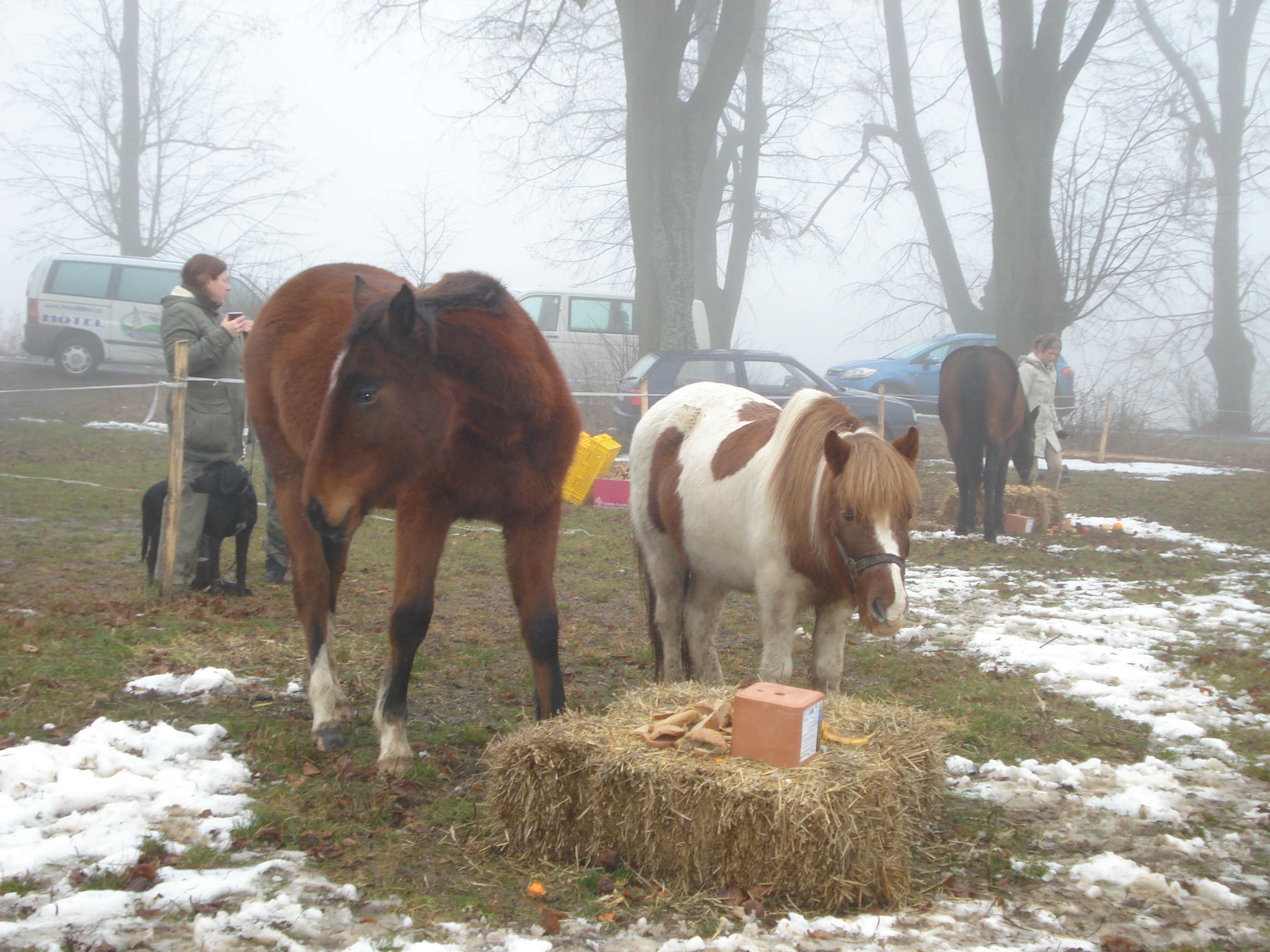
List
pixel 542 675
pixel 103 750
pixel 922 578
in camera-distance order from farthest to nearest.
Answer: pixel 922 578, pixel 542 675, pixel 103 750

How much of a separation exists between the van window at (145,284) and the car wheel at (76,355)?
0.91 m

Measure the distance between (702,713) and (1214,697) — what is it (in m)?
2.88

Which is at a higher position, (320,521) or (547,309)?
(547,309)

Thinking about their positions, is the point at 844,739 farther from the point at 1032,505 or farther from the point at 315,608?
the point at 1032,505

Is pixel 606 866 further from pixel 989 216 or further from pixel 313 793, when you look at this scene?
pixel 989 216

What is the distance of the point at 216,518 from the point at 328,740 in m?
2.64

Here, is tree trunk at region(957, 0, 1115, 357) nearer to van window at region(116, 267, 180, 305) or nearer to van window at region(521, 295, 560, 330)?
van window at region(521, 295, 560, 330)

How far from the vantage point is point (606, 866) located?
8.56 feet

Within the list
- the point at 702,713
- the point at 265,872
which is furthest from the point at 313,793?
the point at 702,713

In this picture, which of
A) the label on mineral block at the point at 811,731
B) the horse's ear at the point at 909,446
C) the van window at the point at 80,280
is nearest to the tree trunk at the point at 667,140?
the van window at the point at 80,280

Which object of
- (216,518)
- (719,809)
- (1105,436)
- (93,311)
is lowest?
(719,809)

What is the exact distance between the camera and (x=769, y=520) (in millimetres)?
3531

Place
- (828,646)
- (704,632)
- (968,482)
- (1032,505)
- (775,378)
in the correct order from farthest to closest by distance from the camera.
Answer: (775,378), (1032,505), (968,482), (704,632), (828,646)

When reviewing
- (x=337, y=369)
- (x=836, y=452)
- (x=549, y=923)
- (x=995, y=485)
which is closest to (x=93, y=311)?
(x=995, y=485)
